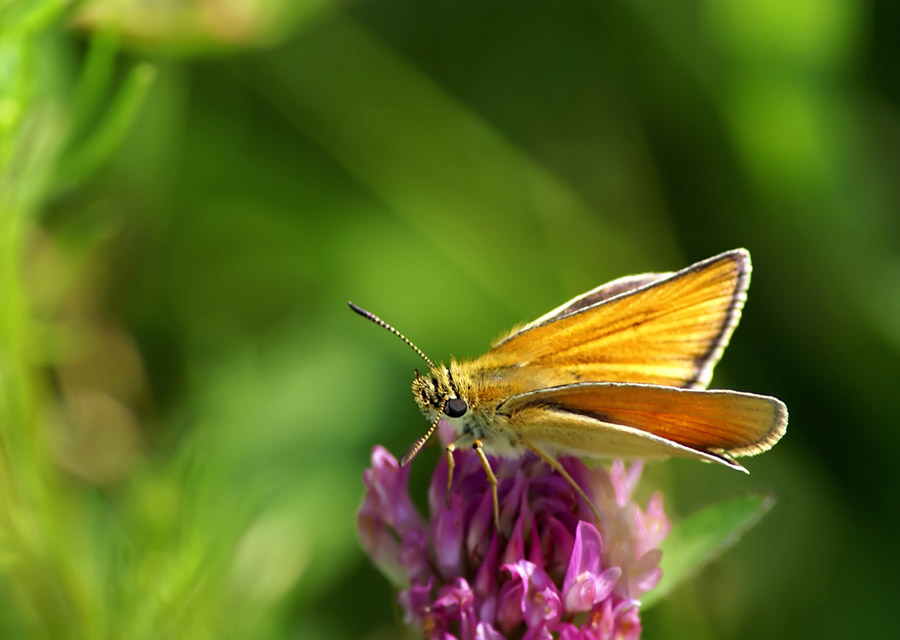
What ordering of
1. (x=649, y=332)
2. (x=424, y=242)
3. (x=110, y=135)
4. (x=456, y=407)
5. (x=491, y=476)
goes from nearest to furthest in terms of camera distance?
(x=491, y=476) → (x=456, y=407) → (x=649, y=332) → (x=110, y=135) → (x=424, y=242)

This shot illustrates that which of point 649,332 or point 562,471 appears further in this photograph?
point 649,332

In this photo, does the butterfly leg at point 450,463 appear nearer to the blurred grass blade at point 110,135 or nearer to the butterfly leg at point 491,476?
the butterfly leg at point 491,476

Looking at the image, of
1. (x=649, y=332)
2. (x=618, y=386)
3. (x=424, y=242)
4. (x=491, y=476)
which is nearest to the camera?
(x=618, y=386)

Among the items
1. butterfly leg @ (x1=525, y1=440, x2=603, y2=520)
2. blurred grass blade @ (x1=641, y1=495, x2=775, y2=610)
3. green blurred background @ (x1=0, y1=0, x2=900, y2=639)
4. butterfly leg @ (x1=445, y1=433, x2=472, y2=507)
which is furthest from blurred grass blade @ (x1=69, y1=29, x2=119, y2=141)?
blurred grass blade @ (x1=641, y1=495, x2=775, y2=610)

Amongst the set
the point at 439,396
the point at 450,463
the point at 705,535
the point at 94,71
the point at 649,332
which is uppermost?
the point at 94,71

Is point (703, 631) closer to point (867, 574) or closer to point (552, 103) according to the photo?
point (867, 574)

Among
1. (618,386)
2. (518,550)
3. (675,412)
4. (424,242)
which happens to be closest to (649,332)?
(675,412)

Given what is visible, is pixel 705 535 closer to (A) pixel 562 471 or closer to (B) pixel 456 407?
(A) pixel 562 471

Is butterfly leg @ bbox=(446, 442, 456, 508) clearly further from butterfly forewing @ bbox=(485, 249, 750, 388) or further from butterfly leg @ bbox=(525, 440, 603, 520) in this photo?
butterfly forewing @ bbox=(485, 249, 750, 388)
